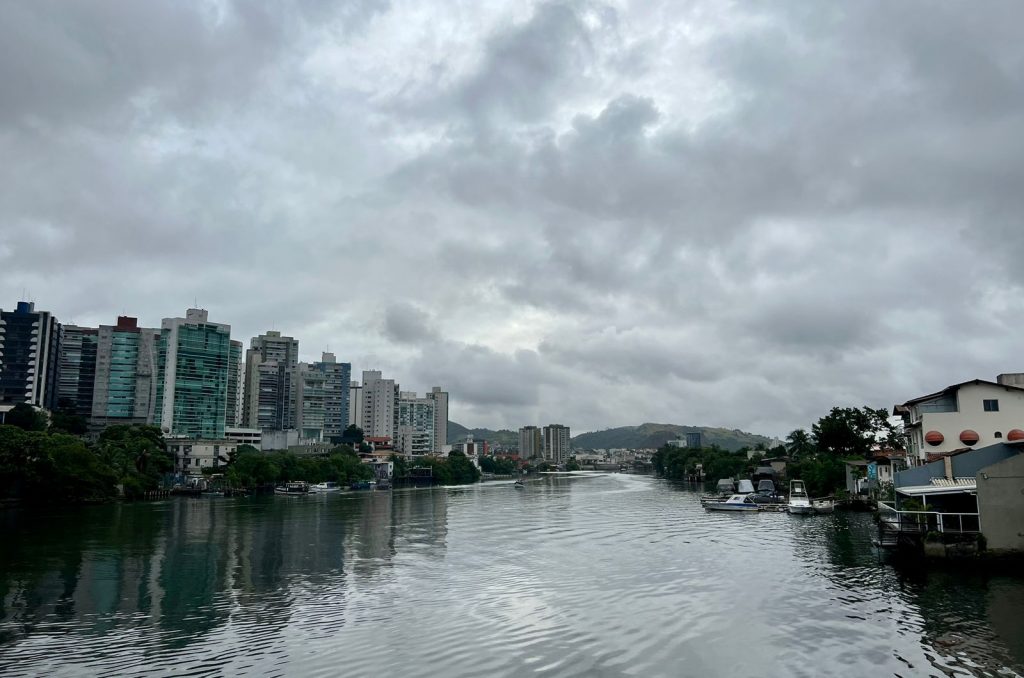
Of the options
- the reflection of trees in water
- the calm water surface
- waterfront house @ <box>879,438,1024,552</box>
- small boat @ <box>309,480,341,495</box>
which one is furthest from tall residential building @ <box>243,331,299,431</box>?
waterfront house @ <box>879,438,1024,552</box>

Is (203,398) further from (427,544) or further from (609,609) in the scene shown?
(609,609)

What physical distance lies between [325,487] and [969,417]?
312 ft

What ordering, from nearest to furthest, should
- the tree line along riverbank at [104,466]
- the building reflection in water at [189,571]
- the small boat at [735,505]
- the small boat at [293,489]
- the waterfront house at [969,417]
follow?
the building reflection in water at [189,571] → the waterfront house at [969,417] → the small boat at [735,505] → the tree line along riverbank at [104,466] → the small boat at [293,489]

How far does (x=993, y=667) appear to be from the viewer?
16.5 metres

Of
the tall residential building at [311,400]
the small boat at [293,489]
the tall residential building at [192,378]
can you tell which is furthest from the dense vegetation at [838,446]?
the tall residential building at [311,400]

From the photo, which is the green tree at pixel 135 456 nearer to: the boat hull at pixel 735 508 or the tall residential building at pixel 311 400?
the boat hull at pixel 735 508

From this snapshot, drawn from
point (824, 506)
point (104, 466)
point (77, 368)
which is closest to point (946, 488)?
point (824, 506)

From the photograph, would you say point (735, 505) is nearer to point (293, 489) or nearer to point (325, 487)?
point (293, 489)

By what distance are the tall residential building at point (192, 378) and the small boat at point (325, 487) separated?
3519 centimetres

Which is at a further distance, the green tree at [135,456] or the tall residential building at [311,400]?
the tall residential building at [311,400]

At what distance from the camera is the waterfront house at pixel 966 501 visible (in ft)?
94.5

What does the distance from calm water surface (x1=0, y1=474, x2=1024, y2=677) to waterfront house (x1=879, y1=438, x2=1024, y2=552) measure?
2.74 metres

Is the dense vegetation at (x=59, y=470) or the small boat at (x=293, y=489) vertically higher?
the dense vegetation at (x=59, y=470)

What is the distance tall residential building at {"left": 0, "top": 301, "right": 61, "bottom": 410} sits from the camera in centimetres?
13962
